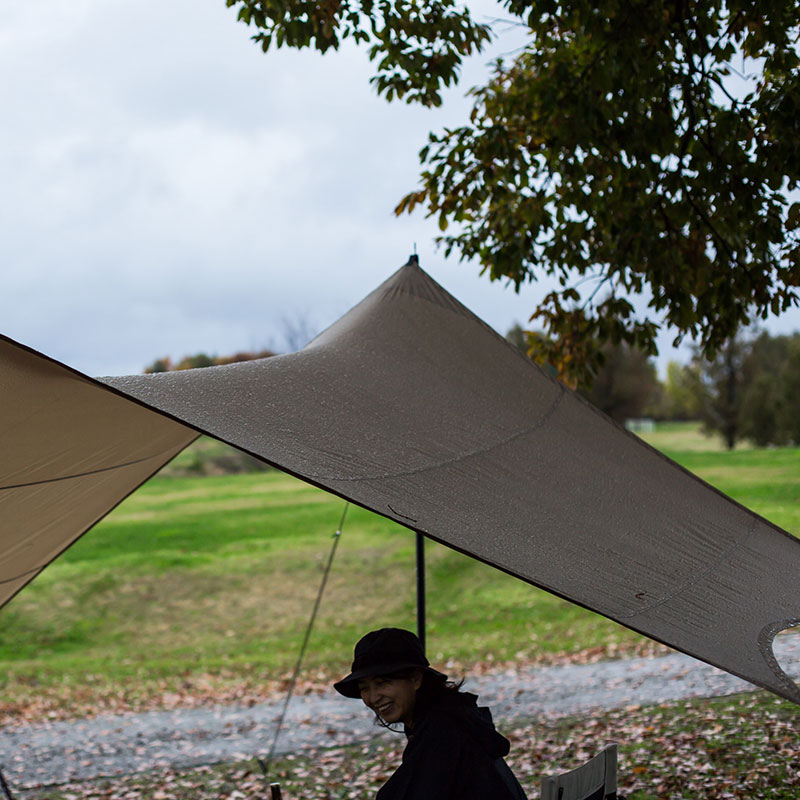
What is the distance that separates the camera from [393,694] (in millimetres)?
2576

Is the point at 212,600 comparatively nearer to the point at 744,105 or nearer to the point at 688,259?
the point at 688,259

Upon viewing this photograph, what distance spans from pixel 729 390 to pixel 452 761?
2822 cm

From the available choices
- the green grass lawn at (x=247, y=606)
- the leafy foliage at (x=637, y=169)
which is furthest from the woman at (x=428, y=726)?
the green grass lawn at (x=247, y=606)

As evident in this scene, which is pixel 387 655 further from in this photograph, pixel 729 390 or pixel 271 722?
pixel 729 390

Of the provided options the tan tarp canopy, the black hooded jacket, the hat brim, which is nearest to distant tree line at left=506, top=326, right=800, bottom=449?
Answer: the tan tarp canopy

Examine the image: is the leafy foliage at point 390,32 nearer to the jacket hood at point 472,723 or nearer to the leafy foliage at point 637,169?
the leafy foliage at point 637,169

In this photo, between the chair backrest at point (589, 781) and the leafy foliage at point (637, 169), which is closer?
the chair backrest at point (589, 781)

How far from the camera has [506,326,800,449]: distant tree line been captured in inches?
1045

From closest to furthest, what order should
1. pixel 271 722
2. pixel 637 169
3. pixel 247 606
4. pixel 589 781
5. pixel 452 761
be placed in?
pixel 452 761 < pixel 589 781 < pixel 637 169 < pixel 271 722 < pixel 247 606

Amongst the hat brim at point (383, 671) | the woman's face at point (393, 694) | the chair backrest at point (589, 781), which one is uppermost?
the hat brim at point (383, 671)

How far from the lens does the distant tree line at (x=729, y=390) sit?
26.5m

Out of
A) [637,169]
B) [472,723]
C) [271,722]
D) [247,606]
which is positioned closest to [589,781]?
[472,723]

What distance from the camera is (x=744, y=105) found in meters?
5.80

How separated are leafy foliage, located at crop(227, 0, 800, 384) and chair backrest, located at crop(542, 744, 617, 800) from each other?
12.0 feet
